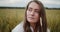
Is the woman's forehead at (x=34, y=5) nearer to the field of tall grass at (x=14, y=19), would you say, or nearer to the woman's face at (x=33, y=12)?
the woman's face at (x=33, y=12)

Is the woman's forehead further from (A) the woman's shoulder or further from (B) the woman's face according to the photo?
(A) the woman's shoulder

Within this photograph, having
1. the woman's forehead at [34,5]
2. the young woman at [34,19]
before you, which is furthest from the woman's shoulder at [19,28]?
the woman's forehead at [34,5]

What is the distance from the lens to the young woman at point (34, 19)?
4.30ft

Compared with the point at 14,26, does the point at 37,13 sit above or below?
above

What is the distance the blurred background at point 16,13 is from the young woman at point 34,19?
4cm

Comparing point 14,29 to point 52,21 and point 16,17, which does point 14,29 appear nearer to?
point 16,17

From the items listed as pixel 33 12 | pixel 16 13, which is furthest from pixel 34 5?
pixel 16 13

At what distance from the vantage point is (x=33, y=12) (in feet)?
4.29

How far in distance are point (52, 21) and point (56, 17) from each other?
6cm

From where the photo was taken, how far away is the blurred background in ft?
4.45

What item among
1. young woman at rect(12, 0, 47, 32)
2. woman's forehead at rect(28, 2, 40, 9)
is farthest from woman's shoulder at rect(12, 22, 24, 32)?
woman's forehead at rect(28, 2, 40, 9)

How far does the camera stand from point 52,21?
1.36 meters

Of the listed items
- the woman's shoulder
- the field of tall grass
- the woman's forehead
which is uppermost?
the woman's forehead

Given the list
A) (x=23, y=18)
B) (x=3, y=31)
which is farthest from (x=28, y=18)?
(x=3, y=31)
